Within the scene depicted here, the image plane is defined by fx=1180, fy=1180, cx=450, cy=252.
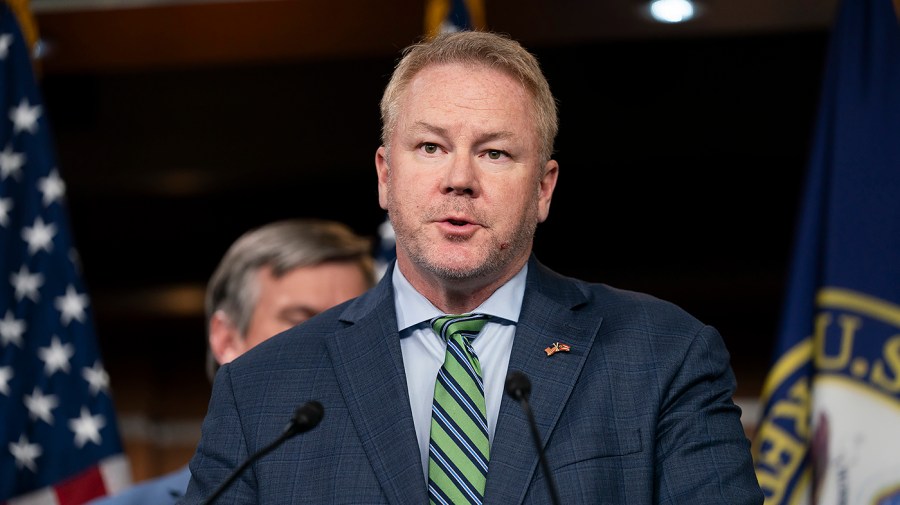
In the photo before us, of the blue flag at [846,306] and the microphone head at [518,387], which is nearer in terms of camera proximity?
the microphone head at [518,387]

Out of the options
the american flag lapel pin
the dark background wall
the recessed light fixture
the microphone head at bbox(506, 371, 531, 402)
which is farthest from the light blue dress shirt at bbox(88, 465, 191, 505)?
the dark background wall

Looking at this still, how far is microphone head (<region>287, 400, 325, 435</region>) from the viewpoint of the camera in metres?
1.49

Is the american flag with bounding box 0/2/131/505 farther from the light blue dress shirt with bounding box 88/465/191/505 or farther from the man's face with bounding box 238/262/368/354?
the man's face with bounding box 238/262/368/354

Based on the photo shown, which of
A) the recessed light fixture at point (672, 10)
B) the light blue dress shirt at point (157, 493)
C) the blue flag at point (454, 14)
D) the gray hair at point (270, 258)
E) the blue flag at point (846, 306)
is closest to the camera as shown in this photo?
the light blue dress shirt at point (157, 493)

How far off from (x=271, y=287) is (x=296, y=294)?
67 mm

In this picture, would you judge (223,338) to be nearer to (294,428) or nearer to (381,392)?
(381,392)

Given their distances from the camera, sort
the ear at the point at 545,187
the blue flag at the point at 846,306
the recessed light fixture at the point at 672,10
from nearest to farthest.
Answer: the ear at the point at 545,187 → the blue flag at the point at 846,306 → the recessed light fixture at the point at 672,10

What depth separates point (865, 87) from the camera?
10.9 ft

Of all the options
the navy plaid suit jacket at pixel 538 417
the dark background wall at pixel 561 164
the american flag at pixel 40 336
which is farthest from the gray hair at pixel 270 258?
the dark background wall at pixel 561 164

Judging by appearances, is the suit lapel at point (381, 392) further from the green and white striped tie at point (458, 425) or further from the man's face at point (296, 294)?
the man's face at point (296, 294)

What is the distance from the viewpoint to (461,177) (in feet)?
5.32

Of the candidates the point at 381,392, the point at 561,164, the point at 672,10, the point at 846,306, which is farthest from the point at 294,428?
the point at 561,164

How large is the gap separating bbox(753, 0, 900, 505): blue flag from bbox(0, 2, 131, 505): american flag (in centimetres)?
195

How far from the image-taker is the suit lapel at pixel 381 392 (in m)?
1.55
